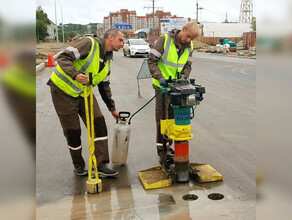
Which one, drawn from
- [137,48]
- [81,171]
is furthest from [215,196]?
[137,48]

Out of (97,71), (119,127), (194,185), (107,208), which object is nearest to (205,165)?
(194,185)

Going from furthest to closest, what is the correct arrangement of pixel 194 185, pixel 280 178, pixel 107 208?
pixel 194 185, pixel 107 208, pixel 280 178

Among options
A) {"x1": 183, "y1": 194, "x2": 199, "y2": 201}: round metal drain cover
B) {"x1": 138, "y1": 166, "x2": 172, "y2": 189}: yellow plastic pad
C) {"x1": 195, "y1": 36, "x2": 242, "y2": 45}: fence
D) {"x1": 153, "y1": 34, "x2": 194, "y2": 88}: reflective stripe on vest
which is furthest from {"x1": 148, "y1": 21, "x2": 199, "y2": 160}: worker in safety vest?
{"x1": 195, "y1": 36, "x2": 242, "y2": 45}: fence

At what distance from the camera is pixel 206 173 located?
4016 mm

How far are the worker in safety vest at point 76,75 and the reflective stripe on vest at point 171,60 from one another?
2.20ft

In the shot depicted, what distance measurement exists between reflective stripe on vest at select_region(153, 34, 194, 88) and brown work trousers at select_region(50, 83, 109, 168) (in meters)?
1.02

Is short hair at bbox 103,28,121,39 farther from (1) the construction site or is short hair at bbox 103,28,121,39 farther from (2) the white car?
(2) the white car

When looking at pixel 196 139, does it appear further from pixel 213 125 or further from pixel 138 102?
pixel 138 102

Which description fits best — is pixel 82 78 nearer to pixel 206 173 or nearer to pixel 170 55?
pixel 170 55

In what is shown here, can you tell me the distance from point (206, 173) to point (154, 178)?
2.03 feet

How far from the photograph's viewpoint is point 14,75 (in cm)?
97

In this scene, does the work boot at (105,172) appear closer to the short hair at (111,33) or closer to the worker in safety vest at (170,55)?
the worker in safety vest at (170,55)

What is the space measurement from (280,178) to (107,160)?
3272 mm

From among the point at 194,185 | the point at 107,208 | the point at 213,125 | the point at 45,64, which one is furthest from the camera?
the point at 45,64
